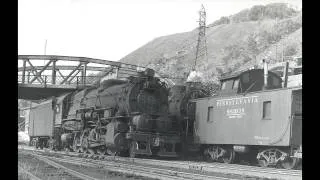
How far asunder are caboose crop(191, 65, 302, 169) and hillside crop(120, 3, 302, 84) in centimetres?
2189

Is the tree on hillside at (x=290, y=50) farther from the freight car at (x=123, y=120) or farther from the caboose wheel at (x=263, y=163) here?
the caboose wheel at (x=263, y=163)

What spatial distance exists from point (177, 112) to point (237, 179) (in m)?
9.23

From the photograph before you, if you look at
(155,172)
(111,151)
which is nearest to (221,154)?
(111,151)

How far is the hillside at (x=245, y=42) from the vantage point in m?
43.2

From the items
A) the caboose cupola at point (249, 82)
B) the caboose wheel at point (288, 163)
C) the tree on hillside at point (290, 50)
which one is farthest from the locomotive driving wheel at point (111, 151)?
the tree on hillside at point (290, 50)

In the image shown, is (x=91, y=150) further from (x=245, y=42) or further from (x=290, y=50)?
(x=245, y=42)

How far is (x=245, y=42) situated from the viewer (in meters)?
54.1

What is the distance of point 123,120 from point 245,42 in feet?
127

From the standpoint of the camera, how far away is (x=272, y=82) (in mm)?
17578

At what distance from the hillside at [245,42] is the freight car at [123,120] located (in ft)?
66.9

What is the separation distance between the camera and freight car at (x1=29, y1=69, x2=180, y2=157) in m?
17.5
